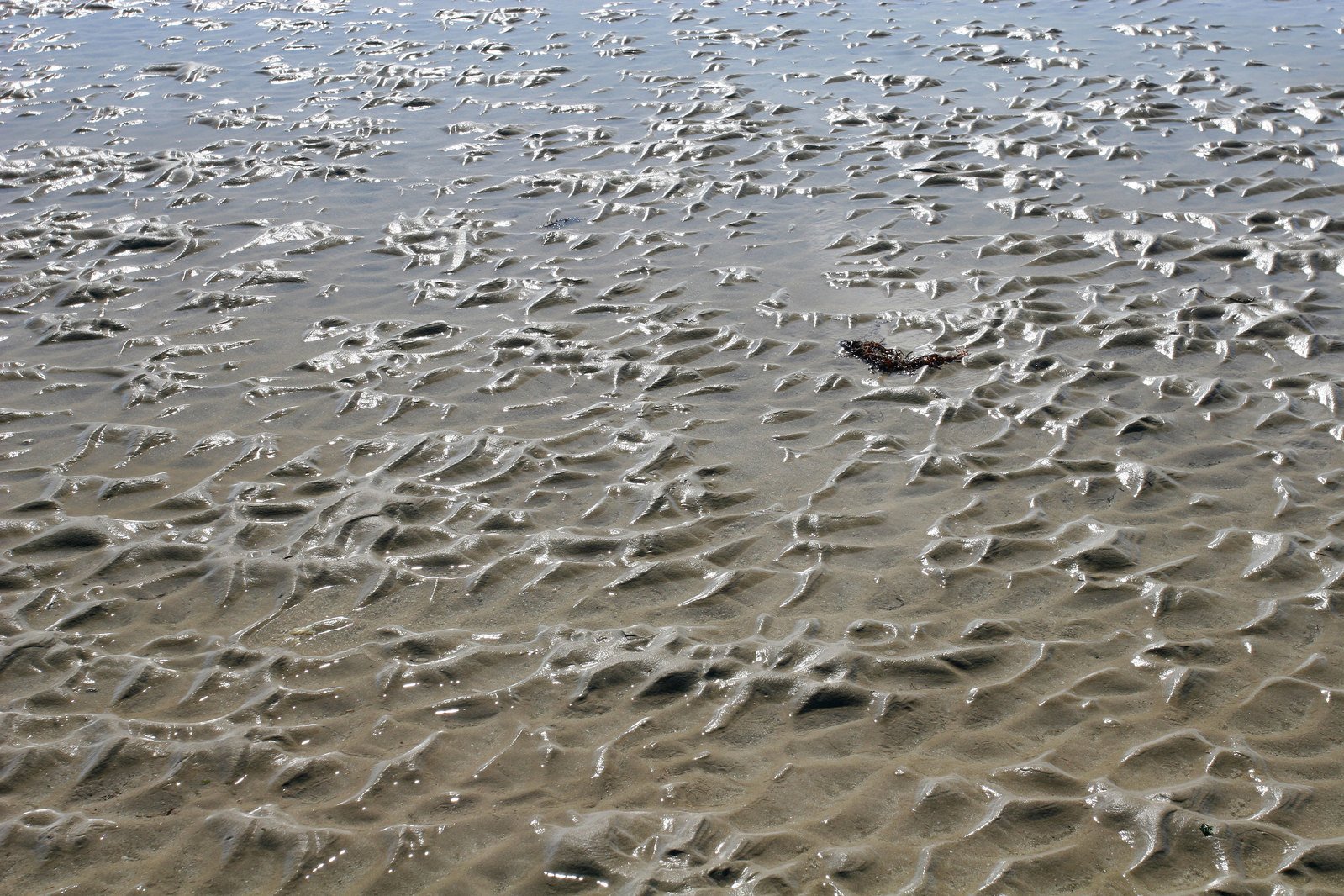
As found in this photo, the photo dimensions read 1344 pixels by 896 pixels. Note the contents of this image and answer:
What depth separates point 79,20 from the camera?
15.5 m

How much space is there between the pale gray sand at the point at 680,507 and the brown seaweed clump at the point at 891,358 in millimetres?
151

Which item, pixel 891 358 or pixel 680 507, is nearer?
pixel 680 507

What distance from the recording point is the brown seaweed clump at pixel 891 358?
19.7 ft

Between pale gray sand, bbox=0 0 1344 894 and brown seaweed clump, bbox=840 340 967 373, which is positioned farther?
brown seaweed clump, bbox=840 340 967 373

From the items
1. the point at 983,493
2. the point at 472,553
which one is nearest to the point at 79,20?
the point at 472,553

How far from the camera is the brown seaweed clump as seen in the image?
Answer: 19.7ft

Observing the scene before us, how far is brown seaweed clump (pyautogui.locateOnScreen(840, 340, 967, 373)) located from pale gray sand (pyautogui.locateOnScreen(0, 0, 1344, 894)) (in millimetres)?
151

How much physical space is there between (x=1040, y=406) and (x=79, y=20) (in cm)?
1574

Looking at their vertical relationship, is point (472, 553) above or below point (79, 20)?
below

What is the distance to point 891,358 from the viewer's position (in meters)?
6.09

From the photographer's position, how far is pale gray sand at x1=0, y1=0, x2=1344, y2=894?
11.1 ft

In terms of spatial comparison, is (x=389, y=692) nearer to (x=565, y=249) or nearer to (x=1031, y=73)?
(x=565, y=249)

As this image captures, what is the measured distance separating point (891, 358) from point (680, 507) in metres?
→ 1.88

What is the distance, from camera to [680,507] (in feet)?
16.1
